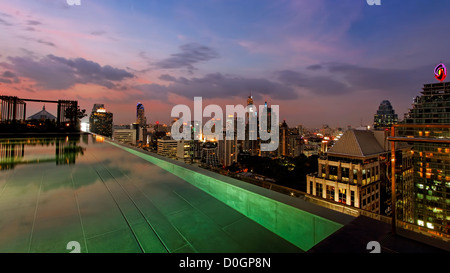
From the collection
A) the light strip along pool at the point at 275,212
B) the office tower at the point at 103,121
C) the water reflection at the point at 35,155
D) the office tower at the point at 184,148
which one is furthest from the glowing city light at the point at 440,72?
the office tower at the point at 103,121

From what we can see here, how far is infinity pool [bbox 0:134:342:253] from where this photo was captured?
1.63m

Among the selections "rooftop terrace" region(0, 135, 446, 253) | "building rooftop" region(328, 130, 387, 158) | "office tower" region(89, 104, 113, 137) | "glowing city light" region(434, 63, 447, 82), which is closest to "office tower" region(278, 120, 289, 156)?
"glowing city light" region(434, 63, 447, 82)

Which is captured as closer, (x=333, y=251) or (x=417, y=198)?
(x=333, y=251)

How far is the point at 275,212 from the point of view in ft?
6.39

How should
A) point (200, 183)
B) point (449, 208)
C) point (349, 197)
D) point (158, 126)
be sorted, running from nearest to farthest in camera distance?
point (200, 183) < point (349, 197) < point (449, 208) < point (158, 126)

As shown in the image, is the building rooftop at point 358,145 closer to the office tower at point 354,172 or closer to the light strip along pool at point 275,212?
the office tower at point 354,172

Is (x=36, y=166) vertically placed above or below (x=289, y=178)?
above

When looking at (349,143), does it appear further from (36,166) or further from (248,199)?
(36,166)

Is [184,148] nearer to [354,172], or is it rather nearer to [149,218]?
[354,172]

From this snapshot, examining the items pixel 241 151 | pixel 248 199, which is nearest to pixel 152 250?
pixel 248 199

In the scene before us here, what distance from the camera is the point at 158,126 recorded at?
106 m

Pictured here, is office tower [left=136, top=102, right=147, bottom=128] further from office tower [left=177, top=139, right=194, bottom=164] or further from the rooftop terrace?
the rooftop terrace

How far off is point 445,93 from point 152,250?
165ft

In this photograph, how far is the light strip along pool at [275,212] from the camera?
163cm
